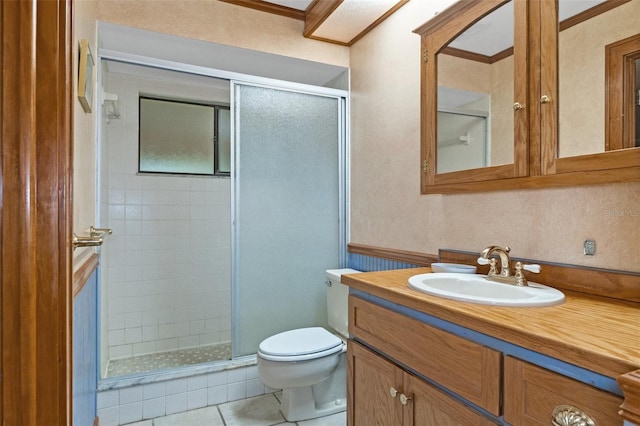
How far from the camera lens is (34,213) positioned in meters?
0.66

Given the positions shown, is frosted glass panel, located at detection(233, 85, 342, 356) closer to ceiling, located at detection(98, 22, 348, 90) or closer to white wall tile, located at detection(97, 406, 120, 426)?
ceiling, located at detection(98, 22, 348, 90)

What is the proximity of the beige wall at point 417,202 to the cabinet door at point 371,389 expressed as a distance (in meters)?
0.67

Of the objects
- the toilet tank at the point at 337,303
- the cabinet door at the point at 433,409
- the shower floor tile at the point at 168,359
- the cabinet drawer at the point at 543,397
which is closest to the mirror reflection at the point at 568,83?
the cabinet drawer at the point at 543,397

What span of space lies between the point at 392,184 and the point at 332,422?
1.37m

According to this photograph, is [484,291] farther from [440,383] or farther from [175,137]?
[175,137]

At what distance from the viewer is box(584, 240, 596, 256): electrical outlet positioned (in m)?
1.11

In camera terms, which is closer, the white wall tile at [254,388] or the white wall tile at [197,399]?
the white wall tile at [197,399]

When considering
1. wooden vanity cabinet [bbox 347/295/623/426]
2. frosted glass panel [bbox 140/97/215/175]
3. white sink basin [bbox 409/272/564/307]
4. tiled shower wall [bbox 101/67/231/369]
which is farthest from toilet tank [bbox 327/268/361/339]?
frosted glass panel [bbox 140/97/215/175]

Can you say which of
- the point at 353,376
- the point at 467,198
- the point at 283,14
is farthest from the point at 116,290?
the point at 467,198

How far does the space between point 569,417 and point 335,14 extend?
7.24 ft

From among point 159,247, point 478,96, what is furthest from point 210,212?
point 478,96

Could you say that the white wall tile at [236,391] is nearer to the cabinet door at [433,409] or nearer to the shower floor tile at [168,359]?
the shower floor tile at [168,359]

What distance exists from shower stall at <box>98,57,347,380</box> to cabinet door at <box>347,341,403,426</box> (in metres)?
1.00

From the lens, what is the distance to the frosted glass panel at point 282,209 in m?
2.20
